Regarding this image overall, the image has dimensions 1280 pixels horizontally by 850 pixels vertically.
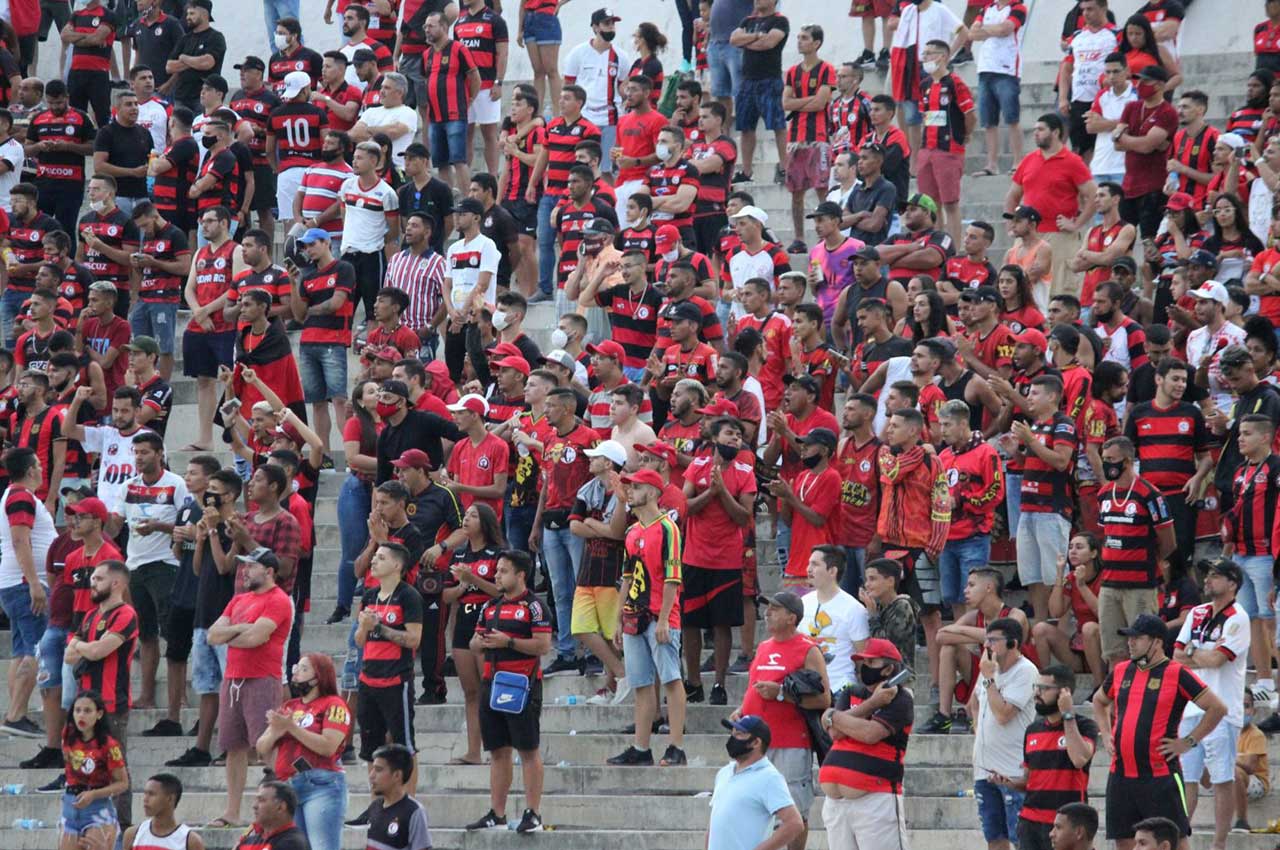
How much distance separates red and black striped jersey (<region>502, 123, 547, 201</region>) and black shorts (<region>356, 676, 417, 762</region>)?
23.2 ft

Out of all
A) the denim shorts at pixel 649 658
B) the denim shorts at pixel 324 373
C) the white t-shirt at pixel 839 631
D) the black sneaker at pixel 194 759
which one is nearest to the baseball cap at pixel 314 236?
the denim shorts at pixel 324 373

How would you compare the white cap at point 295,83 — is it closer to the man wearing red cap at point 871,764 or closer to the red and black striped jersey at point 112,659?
the red and black striped jersey at point 112,659

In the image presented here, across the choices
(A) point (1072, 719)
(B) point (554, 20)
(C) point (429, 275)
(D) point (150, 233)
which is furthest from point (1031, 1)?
(A) point (1072, 719)

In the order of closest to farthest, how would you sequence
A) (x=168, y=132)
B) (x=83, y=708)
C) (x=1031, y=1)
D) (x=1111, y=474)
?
1. (x=83, y=708)
2. (x=1111, y=474)
3. (x=168, y=132)
4. (x=1031, y=1)

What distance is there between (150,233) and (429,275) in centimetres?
243

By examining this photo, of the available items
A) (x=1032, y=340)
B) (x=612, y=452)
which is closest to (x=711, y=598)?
(x=612, y=452)

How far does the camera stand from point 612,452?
12.3 metres

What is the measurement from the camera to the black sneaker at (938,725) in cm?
1168

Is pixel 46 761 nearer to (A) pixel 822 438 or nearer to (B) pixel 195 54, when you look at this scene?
(A) pixel 822 438

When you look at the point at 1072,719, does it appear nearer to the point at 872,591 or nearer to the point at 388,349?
the point at 872,591

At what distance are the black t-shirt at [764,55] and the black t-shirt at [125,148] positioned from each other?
5.31m

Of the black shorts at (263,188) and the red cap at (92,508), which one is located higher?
the black shorts at (263,188)

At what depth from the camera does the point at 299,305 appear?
15.3 metres

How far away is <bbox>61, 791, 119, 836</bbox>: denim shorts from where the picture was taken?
36.6 feet
